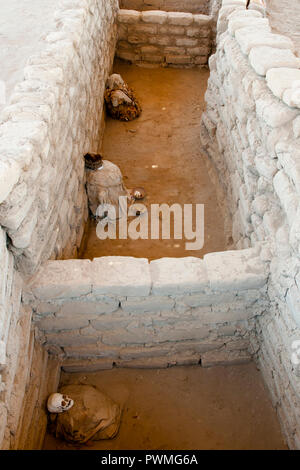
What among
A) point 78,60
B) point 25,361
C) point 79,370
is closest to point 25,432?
point 25,361

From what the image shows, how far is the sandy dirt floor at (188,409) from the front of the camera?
2.80 meters

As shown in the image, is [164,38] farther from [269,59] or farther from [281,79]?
[281,79]

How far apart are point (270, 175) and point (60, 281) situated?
165cm

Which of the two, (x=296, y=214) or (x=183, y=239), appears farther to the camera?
(x=183, y=239)

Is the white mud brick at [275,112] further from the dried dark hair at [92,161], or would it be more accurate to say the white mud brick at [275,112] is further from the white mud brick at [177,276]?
the dried dark hair at [92,161]

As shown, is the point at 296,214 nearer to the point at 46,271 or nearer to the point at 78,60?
the point at 46,271

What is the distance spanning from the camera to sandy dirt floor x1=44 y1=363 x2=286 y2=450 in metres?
2.80

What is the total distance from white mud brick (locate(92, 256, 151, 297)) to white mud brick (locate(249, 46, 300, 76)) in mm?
1764

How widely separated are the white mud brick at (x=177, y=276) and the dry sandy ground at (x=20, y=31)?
171 cm

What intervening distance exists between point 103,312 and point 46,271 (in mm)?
522

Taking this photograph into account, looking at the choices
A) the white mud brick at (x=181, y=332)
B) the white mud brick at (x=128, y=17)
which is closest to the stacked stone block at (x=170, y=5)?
the white mud brick at (x=128, y=17)

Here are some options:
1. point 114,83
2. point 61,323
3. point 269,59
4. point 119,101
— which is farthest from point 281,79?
point 114,83

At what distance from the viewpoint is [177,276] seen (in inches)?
103
